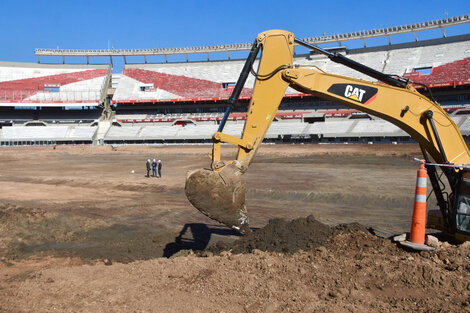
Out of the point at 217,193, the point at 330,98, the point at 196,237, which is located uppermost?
the point at 330,98

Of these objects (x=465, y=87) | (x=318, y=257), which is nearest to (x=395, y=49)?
(x=465, y=87)

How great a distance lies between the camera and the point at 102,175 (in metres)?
25.8

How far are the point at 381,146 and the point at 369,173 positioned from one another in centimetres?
1838

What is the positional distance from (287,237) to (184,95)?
5758cm

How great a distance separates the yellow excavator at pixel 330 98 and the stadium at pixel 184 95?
39.3 metres

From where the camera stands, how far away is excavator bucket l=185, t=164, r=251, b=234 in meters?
6.23

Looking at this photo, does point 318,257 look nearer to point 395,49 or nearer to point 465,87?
point 465,87

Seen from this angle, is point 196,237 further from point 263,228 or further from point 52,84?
point 52,84

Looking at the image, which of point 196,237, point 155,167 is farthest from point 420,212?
point 155,167

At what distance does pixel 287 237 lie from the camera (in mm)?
6043

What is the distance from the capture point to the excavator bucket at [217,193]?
6.23m

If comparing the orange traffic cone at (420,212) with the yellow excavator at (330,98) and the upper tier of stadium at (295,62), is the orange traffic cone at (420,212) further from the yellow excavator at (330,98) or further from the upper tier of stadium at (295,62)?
the upper tier of stadium at (295,62)

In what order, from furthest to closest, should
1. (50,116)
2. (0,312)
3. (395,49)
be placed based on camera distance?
(50,116) → (395,49) → (0,312)

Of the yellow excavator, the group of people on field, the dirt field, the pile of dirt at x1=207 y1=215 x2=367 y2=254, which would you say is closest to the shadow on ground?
the dirt field
